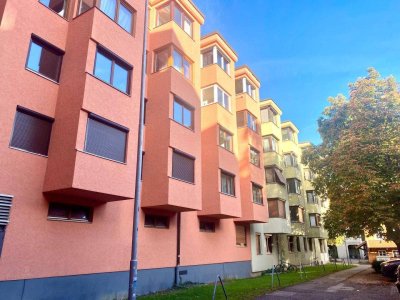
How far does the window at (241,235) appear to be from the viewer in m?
24.5

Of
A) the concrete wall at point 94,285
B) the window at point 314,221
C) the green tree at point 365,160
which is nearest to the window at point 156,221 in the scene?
the concrete wall at point 94,285

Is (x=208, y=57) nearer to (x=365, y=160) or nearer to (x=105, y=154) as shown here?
(x=365, y=160)

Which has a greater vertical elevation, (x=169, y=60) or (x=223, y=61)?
(x=223, y=61)

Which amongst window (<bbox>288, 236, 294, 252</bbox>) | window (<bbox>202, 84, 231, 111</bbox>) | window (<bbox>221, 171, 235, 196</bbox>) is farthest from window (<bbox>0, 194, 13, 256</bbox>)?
window (<bbox>288, 236, 294, 252</bbox>)

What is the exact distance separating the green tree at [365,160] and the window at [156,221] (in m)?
12.7

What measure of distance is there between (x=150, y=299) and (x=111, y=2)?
1347 centimetres

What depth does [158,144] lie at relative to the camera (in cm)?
1683

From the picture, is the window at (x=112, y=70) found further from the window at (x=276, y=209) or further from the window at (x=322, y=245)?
the window at (x=322, y=245)

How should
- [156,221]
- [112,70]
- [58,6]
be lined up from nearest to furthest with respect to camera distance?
[58,6] < [112,70] < [156,221]

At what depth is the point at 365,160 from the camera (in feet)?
72.8

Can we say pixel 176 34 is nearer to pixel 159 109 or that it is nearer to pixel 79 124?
pixel 159 109

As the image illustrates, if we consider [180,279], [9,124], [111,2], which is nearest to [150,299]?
[180,279]

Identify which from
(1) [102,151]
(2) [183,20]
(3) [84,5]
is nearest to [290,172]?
(2) [183,20]

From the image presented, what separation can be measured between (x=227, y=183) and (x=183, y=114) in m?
6.28
